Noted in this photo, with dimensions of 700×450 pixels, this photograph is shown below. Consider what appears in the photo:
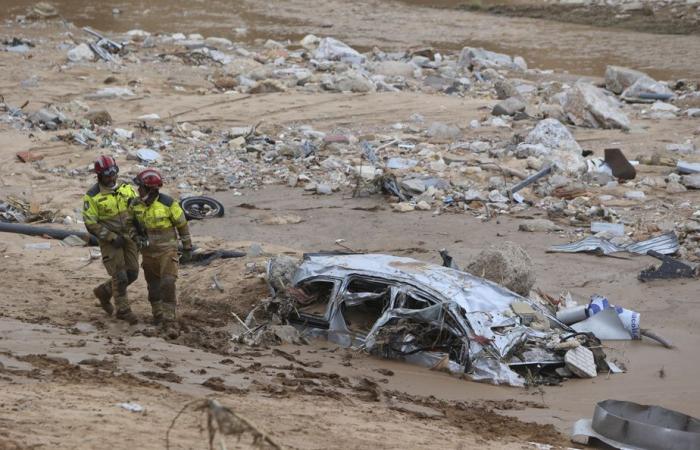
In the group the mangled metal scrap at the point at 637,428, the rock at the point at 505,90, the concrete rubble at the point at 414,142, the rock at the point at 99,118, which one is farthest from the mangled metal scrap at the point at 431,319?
the rock at the point at 505,90

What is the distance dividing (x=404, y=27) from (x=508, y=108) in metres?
17.3

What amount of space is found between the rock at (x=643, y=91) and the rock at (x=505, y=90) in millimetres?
2615

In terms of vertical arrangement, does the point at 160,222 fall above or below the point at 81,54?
above

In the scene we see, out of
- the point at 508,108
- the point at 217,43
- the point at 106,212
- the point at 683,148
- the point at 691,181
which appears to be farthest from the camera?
the point at 217,43

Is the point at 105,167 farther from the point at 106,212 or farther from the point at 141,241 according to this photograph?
the point at 141,241

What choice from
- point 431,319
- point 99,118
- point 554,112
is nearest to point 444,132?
point 554,112

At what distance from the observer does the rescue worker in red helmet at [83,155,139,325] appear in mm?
10250

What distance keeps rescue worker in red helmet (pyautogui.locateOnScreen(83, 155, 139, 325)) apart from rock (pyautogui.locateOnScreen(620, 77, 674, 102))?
17186mm

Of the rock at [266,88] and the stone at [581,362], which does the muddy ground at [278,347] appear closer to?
the stone at [581,362]

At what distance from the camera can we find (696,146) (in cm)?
2005

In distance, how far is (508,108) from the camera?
22.3 metres

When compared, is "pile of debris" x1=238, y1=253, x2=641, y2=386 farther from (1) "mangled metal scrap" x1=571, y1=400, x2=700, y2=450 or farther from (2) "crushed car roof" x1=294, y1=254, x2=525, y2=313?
(1) "mangled metal scrap" x1=571, y1=400, x2=700, y2=450

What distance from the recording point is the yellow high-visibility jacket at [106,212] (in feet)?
33.7

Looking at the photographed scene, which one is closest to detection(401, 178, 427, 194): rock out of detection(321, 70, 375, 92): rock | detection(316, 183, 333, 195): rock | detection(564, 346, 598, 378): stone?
detection(316, 183, 333, 195): rock
